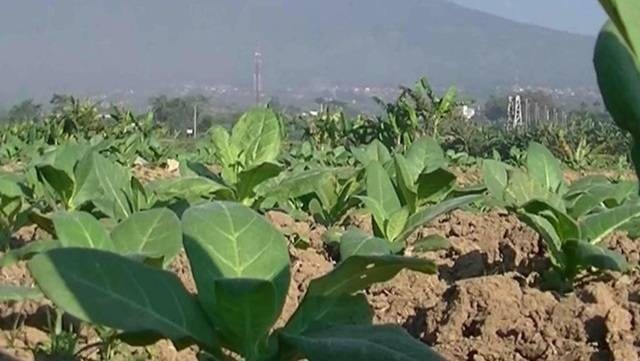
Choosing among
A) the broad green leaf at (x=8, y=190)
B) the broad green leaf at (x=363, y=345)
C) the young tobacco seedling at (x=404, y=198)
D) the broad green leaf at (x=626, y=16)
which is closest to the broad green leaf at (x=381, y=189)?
the young tobacco seedling at (x=404, y=198)

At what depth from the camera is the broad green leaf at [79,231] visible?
260 centimetres

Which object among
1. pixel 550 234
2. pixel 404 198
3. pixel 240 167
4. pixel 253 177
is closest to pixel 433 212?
pixel 550 234

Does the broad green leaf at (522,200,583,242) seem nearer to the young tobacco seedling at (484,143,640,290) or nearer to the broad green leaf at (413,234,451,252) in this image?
the young tobacco seedling at (484,143,640,290)

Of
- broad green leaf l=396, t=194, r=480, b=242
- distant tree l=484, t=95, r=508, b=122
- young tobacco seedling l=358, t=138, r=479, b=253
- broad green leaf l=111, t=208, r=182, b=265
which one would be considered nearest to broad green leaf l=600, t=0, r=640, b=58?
broad green leaf l=111, t=208, r=182, b=265

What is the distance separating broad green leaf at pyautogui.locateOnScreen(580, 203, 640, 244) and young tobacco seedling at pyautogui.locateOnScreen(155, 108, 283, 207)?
1.24 m

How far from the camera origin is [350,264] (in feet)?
6.54

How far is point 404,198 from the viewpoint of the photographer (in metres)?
4.44

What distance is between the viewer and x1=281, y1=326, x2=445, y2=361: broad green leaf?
5.97ft

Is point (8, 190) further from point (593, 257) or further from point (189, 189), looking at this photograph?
point (593, 257)

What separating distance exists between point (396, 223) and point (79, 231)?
1.55 meters

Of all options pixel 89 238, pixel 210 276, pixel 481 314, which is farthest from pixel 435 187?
pixel 210 276

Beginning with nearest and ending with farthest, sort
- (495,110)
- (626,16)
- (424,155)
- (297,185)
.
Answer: (626,16)
(297,185)
(424,155)
(495,110)

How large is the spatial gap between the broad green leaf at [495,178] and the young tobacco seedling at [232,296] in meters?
2.28

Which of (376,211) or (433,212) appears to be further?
(376,211)
